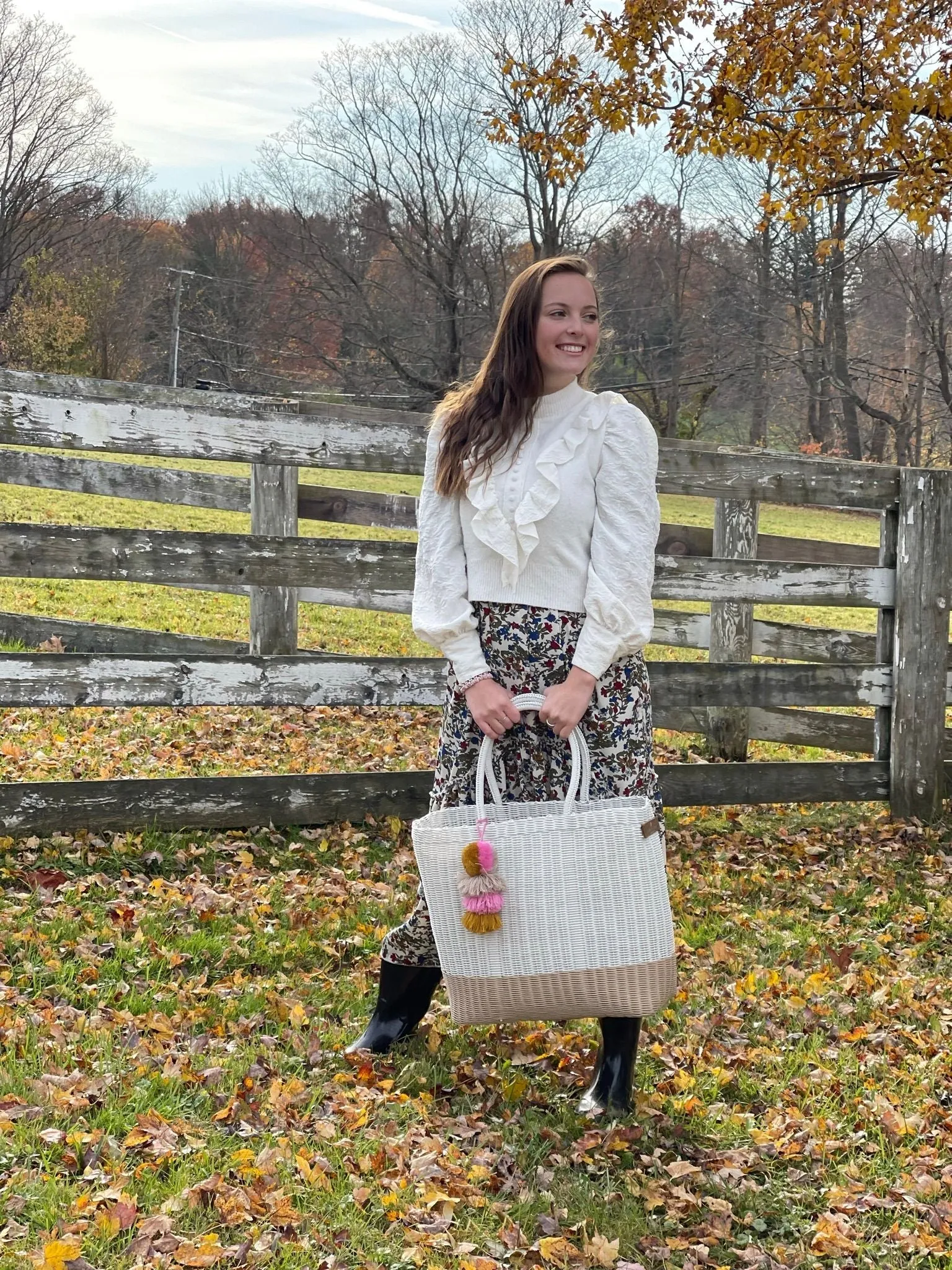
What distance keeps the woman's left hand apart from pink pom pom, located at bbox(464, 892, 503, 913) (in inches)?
15.8

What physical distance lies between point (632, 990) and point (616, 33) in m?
6.60

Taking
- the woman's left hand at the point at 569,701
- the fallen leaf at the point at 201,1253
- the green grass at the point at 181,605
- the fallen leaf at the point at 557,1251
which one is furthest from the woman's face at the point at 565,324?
the green grass at the point at 181,605

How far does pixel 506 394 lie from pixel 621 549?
1.61ft

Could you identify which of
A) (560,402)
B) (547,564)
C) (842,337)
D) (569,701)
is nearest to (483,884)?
(569,701)

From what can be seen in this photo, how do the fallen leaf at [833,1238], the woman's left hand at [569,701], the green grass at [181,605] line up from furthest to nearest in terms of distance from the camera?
1. the green grass at [181,605]
2. the woman's left hand at [569,701]
3. the fallen leaf at [833,1238]

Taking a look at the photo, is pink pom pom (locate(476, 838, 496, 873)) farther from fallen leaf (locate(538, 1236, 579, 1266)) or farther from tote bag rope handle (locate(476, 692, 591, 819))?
fallen leaf (locate(538, 1236, 579, 1266))

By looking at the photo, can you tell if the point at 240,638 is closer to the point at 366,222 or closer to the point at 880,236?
the point at 880,236

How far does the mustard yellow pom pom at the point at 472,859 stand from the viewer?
109 inches

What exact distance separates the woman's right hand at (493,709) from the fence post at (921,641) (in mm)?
2964

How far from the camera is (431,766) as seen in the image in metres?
5.90

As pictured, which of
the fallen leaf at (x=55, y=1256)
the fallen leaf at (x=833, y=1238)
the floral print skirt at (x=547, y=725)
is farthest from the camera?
the floral print skirt at (x=547, y=725)

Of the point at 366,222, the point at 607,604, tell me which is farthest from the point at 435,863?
the point at 366,222

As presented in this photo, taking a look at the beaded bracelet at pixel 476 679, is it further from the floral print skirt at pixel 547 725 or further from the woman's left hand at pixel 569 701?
the woman's left hand at pixel 569 701

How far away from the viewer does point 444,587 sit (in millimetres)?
3045
